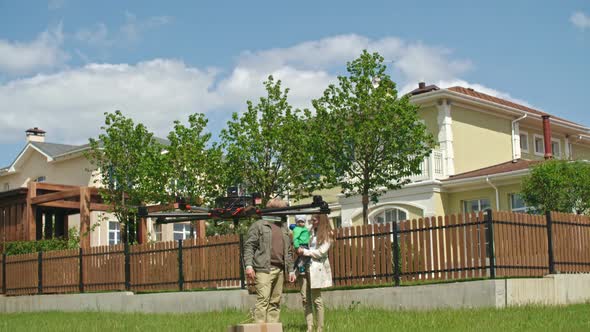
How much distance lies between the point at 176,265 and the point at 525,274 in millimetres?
8309

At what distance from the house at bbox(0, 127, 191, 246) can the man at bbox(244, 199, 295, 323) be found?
27394 millimetres

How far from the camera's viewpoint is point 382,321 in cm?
1216

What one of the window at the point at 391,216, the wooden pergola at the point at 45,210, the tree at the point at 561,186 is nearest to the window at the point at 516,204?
the window at the point at 391,216

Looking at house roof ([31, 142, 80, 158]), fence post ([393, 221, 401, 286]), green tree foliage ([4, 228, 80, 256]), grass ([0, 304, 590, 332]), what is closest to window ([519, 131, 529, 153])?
green tree foliage ([4, 228, 80, 256])

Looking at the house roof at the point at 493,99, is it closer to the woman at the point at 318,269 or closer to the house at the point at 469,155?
the house at the point at 469,155

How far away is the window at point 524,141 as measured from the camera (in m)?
34.9

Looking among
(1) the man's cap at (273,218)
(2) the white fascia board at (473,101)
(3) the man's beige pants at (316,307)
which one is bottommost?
(3) the man's beige pants at (316,307)

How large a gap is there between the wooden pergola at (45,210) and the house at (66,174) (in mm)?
8806

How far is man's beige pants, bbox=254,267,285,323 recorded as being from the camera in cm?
999

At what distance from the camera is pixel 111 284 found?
20625mm

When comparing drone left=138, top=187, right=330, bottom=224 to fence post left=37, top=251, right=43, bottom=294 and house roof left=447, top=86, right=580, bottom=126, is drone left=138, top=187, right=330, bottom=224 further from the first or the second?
house roof left=447, top=86, right=580, bottom=126

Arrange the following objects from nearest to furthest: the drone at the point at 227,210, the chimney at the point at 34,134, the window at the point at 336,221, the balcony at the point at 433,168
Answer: the drone at the point at 227,210, the balcony at the point at 433,168, the window at the point at 336,221, the chimney at the point at 34,134

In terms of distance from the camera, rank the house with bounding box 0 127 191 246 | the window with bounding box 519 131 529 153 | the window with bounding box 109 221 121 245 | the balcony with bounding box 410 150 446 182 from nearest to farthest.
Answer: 1. the balcony with bounding box 410 150 446 182
2. the window with bounding box 519 131 529 153
3. the house with bounding box 0 127 191 246
4. the window with bounding box 109 221 121 245

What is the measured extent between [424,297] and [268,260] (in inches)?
192
